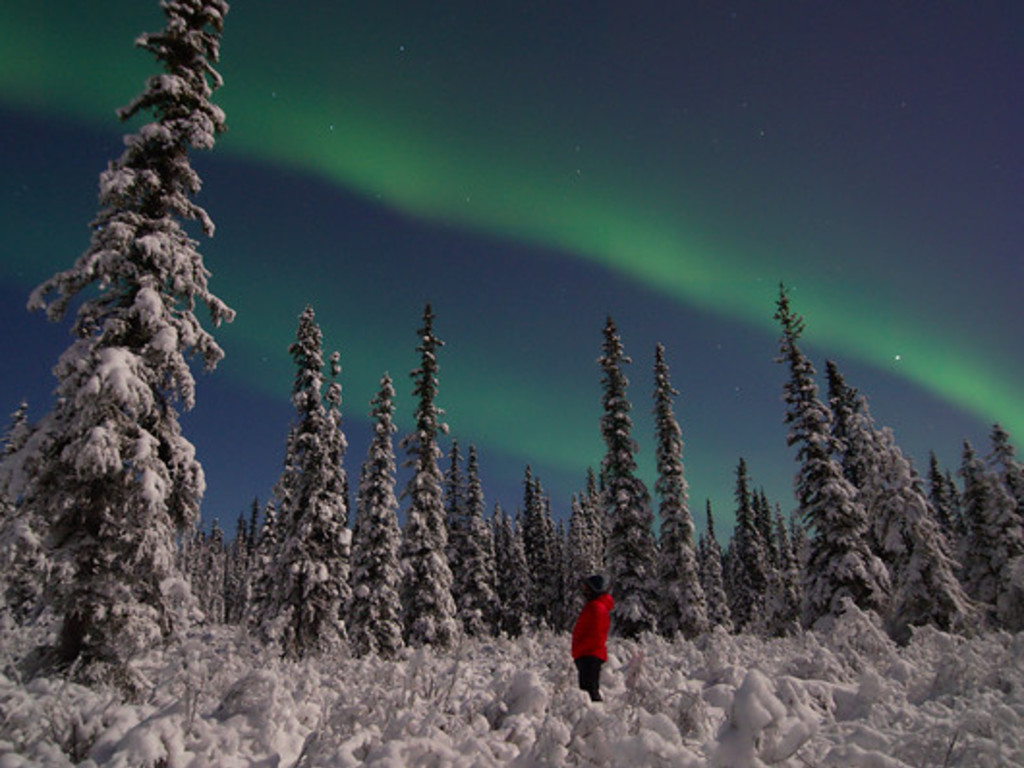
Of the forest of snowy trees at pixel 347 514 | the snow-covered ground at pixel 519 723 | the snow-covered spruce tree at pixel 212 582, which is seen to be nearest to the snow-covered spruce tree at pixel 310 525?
the forest of snowy trees at pixel 347 514

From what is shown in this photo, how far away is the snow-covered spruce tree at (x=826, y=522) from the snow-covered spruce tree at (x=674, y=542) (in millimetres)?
5312

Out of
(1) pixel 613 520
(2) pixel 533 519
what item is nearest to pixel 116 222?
(1) pixel 613 520

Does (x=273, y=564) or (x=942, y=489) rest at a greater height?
(x=942, y=489)

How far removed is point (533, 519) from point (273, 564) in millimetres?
34752

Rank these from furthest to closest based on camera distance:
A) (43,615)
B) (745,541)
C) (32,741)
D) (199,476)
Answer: (745,541) < (199,476) < (43,615) < (32,741)

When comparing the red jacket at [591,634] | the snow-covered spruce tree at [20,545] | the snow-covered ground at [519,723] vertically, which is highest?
the snow-covered spruce tree at [20,545]

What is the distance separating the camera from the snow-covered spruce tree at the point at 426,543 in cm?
2833

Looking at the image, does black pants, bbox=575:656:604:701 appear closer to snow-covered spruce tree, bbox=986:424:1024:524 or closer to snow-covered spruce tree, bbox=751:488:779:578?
snow-covered spruce tree, bbox=986:424:1024:524

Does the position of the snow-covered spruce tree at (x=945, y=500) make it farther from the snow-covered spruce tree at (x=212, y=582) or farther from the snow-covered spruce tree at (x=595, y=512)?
the snow-covered spruce tree at (x=212, y=582)

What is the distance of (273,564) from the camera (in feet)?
84.9

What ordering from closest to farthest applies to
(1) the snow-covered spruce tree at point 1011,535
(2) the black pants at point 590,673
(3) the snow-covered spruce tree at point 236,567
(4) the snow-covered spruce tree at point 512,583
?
(2) the black pants at point 590,673
(1) the snow-covered spruce tree at point 1011,535
(4) the snow-covered spruce tree at point 512,583
(3) the snow-covered spruce tree at point 236,567

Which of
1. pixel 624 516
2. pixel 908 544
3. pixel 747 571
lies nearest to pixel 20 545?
pixel 624 516

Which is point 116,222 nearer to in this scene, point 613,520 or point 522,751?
point 522,751

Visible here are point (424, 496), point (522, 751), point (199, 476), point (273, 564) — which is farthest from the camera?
point (424, 496)
